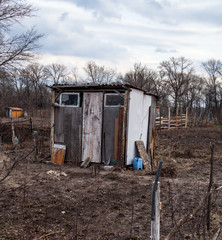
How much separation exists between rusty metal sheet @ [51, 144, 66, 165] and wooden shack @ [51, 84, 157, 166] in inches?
6.9

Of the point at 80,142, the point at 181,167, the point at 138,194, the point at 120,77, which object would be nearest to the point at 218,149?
the point at 181,167

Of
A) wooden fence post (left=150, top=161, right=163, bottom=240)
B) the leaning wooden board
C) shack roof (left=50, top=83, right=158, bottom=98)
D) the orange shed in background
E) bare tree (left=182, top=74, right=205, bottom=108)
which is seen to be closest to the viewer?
wooden fence post (left=150, top=161, right=163, bottom=240)

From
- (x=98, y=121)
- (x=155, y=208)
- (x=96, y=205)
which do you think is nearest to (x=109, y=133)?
(x=98, y=121)

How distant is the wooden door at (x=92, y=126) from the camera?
10.3 meters

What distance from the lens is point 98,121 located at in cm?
1030

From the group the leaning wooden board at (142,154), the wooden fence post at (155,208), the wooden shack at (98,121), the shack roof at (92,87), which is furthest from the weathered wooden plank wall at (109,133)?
the wooden fence post at (155,208)

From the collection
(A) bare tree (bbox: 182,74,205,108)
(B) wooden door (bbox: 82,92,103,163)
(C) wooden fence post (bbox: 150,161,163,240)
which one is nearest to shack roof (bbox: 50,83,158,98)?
(B) wooden door (bbox: 82,92,103,163)

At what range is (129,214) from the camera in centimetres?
541

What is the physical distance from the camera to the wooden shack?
9930 millimetres

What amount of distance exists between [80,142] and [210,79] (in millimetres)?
Result: 55432

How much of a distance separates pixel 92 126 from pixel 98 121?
0.32 meters

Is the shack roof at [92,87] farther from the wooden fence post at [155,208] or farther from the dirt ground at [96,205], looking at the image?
the wooden fence post at [155,208]

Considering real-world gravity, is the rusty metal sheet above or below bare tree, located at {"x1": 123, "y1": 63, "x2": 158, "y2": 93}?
below

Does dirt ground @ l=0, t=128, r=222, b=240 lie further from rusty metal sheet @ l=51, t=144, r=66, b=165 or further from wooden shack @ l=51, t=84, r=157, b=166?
rusty metal sheet @ l=51, t=144, r=66, b=165
